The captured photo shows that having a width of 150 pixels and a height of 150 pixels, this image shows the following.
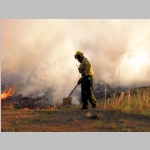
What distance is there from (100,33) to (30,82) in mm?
2501

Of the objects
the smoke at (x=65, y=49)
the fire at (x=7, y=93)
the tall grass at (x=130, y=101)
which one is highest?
the smoke at (x=65, y=49)

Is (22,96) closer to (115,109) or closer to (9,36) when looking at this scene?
(9,36)

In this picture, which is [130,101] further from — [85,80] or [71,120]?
[71,120]

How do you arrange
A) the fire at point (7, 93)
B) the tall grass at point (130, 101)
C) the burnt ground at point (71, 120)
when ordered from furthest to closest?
the tall grass at point (130, 101), the fire at point (7, 93), the burnt ground at point (71, 120)

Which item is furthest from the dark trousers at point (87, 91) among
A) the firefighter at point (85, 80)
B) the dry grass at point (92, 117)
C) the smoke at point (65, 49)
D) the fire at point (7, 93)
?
the fire at point (7, 93)

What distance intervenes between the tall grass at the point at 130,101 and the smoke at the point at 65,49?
0.48 metres

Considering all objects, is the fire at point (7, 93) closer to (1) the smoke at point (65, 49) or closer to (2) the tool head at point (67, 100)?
(1) the smoke at point (65, 49)

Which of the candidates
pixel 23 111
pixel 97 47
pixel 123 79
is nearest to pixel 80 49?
pixel 97 47

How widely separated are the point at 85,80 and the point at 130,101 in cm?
151

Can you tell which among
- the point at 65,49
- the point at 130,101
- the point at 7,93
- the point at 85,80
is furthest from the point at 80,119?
the point at 7,93

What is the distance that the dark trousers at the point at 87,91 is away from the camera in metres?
14.1

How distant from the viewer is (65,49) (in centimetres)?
1416

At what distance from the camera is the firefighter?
46.2 feet

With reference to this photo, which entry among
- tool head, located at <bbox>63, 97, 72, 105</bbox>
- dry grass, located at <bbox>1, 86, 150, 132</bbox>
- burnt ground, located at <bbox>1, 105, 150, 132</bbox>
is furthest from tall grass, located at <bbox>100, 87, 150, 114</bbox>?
tool head, located at <bbox>63, 97, 72, 105</bbox>
